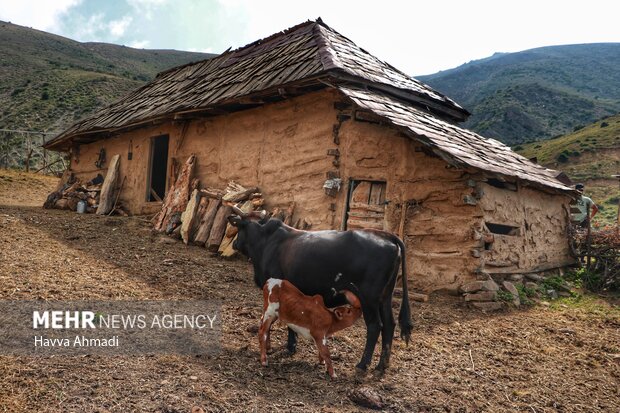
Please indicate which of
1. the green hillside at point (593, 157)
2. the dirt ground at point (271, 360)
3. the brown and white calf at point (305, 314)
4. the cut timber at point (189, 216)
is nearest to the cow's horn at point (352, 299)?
the brown and white calf at point (305, 314)

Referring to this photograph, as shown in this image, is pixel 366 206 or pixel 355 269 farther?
pixel 366 206

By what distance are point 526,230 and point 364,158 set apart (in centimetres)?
Result: 370

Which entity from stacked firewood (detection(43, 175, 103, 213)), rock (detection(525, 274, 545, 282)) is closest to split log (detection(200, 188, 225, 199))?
stacked firewood (detection(43, 175, 103, 213))

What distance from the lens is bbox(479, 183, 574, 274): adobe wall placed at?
313 inches

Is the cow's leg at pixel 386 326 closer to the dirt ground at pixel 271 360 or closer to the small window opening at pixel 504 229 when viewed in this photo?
the dirt ground at pixel 271 360

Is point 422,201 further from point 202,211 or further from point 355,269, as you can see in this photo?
point 202,211

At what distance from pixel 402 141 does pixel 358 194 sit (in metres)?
1.22

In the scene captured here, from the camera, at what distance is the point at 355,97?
779 cm

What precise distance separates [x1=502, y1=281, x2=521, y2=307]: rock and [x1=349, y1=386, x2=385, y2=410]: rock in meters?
4.95

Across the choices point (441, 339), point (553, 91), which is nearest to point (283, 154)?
point (441, 339)

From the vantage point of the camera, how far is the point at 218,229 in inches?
372

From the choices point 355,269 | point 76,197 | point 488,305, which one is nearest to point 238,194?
point 488,305

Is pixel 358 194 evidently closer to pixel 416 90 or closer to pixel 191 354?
pixel 416 90

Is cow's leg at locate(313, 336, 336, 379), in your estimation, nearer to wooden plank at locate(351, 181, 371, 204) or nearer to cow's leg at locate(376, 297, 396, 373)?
cow's leg at locate(376, 297, 396, 373)
